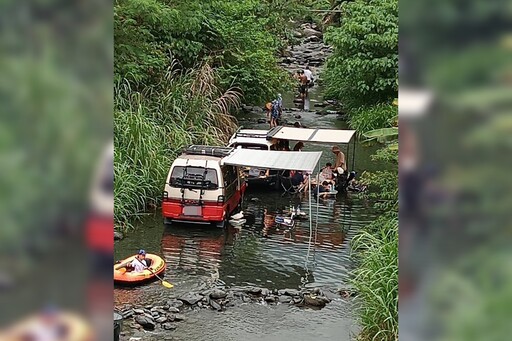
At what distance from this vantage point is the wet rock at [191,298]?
28.3ft

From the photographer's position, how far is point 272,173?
14531 mm

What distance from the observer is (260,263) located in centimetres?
1023

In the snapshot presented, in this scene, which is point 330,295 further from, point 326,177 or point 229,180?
point 326,177

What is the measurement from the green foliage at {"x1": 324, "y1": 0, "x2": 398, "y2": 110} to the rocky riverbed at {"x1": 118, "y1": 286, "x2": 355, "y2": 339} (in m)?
9.51

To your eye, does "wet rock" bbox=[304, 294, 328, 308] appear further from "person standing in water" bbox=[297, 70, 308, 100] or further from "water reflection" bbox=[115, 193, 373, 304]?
"person standing in water" bbox=[297, 70, 308, 100]

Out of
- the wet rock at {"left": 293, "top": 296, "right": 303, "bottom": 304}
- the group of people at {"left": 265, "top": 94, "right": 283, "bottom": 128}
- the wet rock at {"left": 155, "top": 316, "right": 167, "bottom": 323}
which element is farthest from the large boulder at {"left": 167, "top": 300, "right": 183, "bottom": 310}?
the group of people at {"left": 265, "top": 94, "right": 283, "bottom": 128}

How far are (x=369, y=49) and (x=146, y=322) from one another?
1241 centimetres

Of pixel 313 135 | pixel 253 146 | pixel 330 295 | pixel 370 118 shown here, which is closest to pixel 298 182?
pixel 313 135

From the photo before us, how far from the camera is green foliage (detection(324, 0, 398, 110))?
17.8 metres

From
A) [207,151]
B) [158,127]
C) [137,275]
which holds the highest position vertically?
[158,127]
